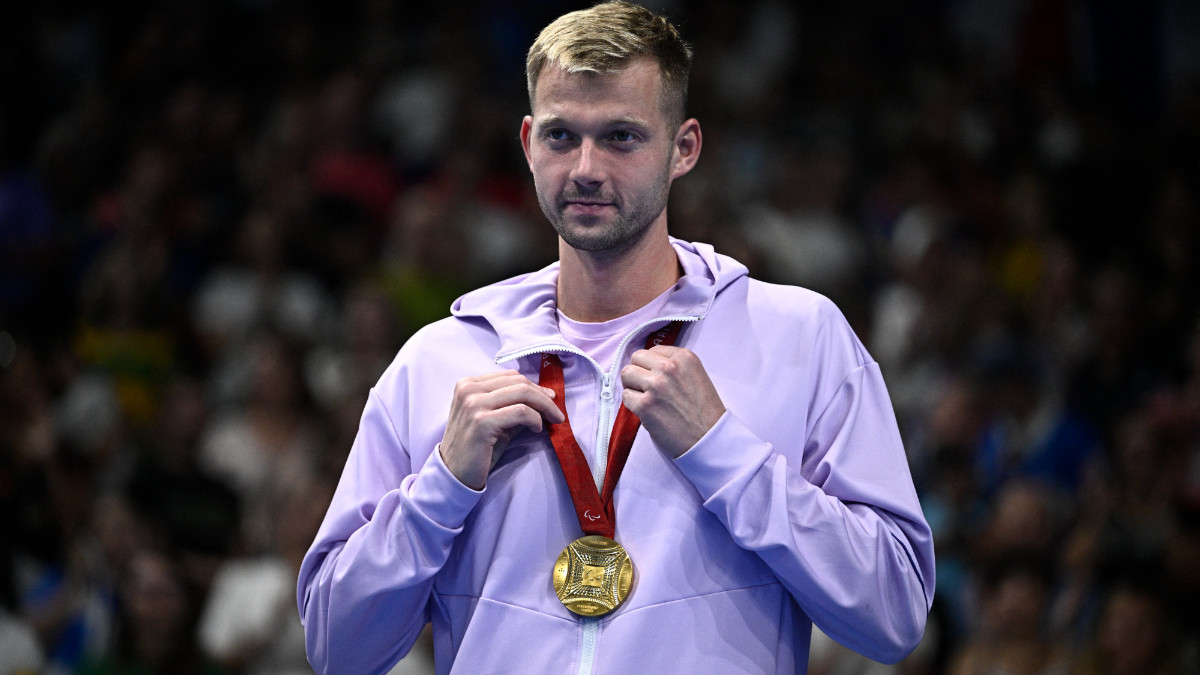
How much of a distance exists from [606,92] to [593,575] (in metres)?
0.85

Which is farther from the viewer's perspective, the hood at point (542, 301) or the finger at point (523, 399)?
the hood at point (542, 301)

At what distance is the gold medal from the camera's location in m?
2.35

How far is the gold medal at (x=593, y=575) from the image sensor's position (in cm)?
235

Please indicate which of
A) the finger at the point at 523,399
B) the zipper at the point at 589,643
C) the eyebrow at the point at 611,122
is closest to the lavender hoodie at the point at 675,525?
the zipper at the point at 589,643

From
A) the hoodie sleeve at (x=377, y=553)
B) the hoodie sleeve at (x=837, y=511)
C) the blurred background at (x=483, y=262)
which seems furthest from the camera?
the blurred background at (x=483, y=262)

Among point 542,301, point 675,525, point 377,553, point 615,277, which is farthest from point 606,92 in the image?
point 377,553

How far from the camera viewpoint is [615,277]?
2.61 m

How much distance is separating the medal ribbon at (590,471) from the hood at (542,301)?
0.14 meters

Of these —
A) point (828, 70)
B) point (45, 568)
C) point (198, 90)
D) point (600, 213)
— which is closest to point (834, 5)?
point (828, 70)

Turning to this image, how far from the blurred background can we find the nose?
123 inches

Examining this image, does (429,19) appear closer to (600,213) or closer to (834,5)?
(834,5)

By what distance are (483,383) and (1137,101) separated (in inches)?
270

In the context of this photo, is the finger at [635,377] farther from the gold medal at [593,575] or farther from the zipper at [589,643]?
the zipper at [589,643]

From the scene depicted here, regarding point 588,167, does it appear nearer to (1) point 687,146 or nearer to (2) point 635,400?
(1) point 687,146
